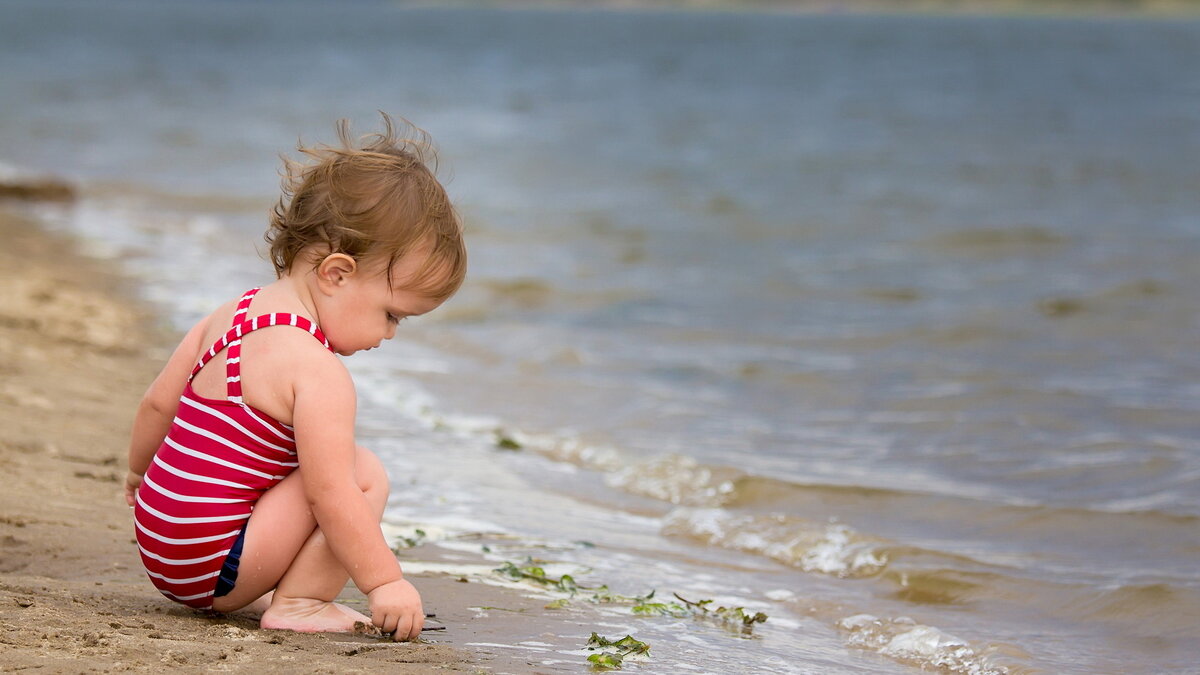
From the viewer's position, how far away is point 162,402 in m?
2.68

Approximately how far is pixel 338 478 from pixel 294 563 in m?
0.26

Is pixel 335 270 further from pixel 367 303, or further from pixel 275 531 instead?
pixel 275 531

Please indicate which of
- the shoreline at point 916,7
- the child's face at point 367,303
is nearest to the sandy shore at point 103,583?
the child's face at point 367,303

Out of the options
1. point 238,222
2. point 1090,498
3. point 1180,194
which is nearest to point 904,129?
point 1180,194

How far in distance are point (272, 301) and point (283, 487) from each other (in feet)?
1.22

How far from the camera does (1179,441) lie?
18.1 feet

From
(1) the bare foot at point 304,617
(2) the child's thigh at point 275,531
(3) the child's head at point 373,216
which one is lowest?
(1) the bare foot at point 304,617

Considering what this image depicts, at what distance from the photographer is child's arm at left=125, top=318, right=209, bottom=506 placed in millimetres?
2639

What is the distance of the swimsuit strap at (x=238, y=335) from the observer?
246 centimetres

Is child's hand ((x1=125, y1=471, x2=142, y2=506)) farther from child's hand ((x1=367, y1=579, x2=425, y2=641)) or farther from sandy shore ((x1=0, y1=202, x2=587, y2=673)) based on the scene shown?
child's hand ((x1=367, y1=579, x2=425, y2=641))

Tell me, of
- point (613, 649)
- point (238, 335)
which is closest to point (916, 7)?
point (613, 649)

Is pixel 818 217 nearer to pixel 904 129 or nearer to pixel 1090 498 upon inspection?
pixel 1090 498

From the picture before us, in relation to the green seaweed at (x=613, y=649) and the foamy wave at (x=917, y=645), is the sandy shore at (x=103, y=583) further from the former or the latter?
the foamy wave at (x=917, y=645)

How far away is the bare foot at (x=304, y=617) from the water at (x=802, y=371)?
0.47 metres
